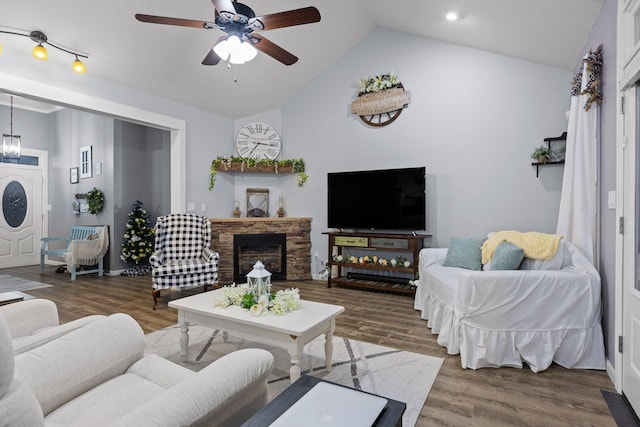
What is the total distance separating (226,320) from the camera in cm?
226

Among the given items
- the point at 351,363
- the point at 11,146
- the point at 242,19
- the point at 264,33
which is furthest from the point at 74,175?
the point at 351,363

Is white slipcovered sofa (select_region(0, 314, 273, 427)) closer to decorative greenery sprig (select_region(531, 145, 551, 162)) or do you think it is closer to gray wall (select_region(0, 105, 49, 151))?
decorative greenery sprig (select_region(531, 145, 551, 162))

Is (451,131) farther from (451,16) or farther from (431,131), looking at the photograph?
(451,16)

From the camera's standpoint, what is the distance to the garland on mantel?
5.36m

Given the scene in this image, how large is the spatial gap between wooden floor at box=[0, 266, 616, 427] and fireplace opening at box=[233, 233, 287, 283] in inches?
39.5

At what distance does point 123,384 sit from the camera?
53.5 inches

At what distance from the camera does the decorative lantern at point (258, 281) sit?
7.67 feet

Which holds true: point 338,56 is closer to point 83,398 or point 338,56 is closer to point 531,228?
point 531,228

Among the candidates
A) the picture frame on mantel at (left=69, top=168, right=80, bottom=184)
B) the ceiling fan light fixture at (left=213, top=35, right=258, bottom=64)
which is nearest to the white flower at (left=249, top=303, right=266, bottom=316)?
the ceiling fan light fixture at (left=213, top=35, right=258, bottom=64)

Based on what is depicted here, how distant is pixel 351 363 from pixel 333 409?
1.52 metres

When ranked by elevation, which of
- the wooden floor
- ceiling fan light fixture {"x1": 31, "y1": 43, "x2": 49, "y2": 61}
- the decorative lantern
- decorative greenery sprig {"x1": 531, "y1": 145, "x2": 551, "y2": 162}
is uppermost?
ceiling fan light fixture {"x1": 31, "y1": 43, "x2": 49, "y2": 61}

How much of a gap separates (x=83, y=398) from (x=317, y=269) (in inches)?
169

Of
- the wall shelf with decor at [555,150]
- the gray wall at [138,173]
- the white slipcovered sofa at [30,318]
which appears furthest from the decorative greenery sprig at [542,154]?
the gray wall at [138,173]

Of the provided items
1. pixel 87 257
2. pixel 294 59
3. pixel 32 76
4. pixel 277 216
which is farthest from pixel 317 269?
pixel 32 76
